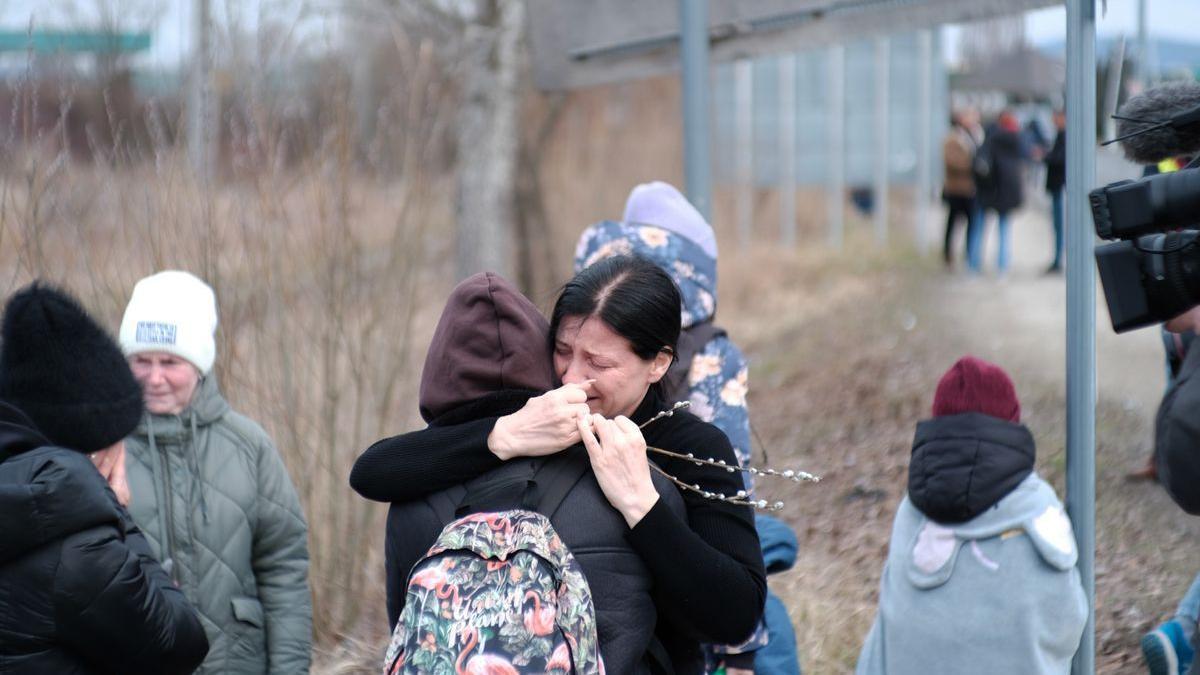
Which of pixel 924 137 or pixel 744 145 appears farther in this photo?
pixel 744 145

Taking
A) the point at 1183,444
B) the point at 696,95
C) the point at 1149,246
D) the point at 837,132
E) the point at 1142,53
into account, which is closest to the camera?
the point at 1149,246

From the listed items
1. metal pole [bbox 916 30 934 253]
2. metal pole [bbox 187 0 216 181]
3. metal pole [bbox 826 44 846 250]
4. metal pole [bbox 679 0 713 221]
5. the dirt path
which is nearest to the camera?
metal pole [bbox 679 0 713 221]

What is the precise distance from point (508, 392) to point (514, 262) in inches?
459

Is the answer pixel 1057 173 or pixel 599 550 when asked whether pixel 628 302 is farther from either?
pixel 1057 173

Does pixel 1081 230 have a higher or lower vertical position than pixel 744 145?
lower

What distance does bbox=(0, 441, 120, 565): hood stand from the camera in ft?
7.89

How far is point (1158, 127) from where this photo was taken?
2.90 m

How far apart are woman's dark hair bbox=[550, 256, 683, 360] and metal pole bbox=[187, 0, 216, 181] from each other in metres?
2.93

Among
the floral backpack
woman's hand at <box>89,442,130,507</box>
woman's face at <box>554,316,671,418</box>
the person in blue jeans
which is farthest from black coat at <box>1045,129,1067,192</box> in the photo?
the floral backpack

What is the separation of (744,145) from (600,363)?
15.8 meters

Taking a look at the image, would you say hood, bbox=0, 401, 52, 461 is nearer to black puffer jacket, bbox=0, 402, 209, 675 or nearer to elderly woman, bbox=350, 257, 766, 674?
black puffer jacket, bbox=0, 402, 209, 675

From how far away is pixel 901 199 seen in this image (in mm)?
23266

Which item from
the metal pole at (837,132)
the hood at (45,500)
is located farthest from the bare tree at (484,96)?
the hood at (45,500)

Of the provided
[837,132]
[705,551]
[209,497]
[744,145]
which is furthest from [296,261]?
[837,132]
